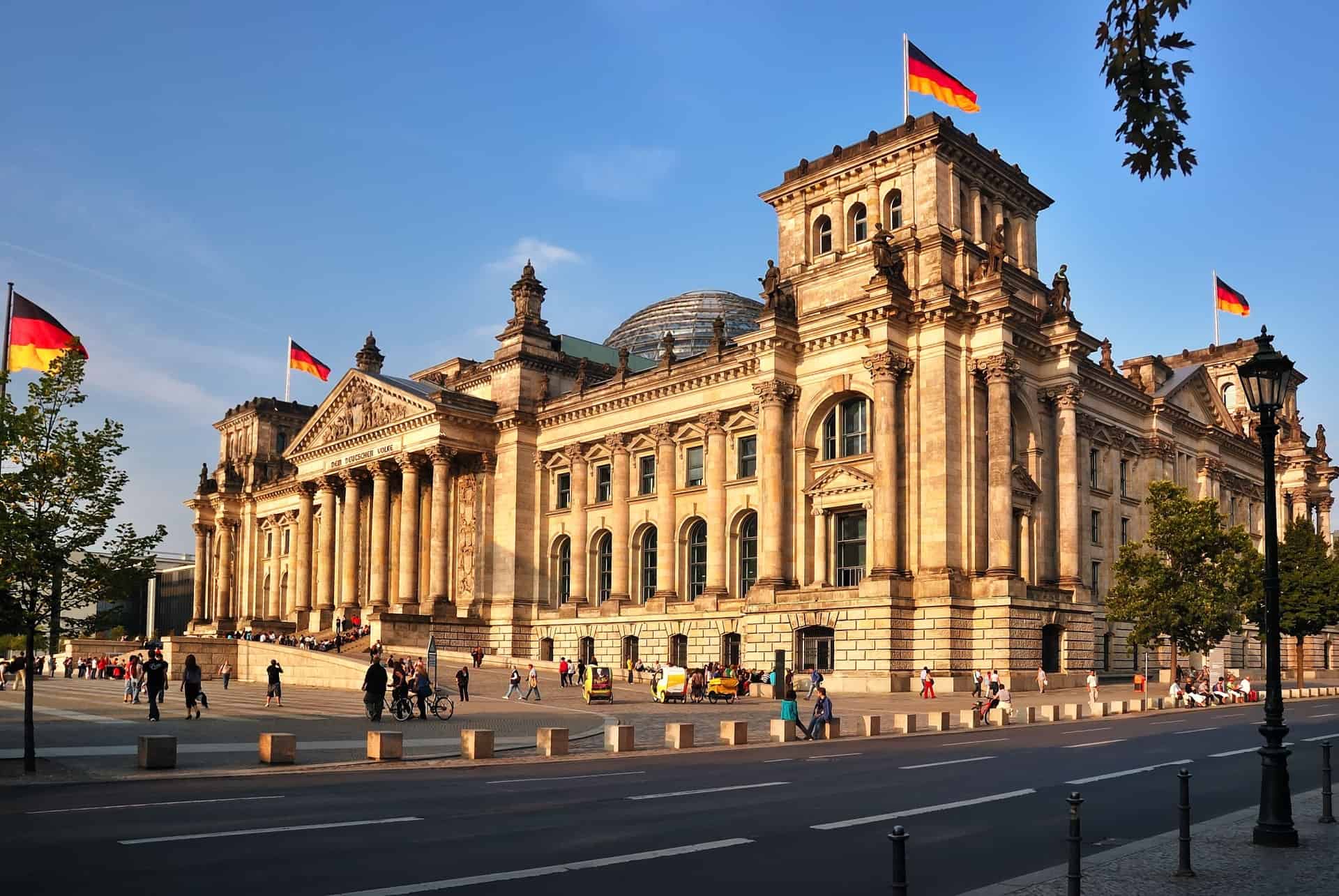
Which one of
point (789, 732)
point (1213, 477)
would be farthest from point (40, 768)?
point (1213, 477)

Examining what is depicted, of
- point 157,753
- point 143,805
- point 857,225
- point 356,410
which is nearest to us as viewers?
point 143,805

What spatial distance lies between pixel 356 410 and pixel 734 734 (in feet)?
177

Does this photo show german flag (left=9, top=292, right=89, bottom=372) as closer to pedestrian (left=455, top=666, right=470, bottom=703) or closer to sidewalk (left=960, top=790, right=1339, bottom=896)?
pedestrian (left=455, top=666, right=470, bottom=703)

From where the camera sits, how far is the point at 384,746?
84.1ft

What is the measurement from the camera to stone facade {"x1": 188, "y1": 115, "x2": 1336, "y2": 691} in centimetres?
5253

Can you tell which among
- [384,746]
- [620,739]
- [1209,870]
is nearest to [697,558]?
[620,739]

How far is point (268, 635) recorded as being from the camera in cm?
7556

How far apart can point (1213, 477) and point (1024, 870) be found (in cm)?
6828

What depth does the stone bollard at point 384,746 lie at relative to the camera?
25.6 meters

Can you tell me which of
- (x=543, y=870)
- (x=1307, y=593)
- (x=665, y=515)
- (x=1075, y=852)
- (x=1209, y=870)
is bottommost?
(x=543, y=870)

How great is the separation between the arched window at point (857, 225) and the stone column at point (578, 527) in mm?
20603

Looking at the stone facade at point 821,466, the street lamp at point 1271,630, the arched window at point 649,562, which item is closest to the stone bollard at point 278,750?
the street lamp at point 1271,630

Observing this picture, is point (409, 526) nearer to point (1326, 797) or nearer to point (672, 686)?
point (672, 686)

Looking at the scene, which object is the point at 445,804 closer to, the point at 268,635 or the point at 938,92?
the point at 938,92
